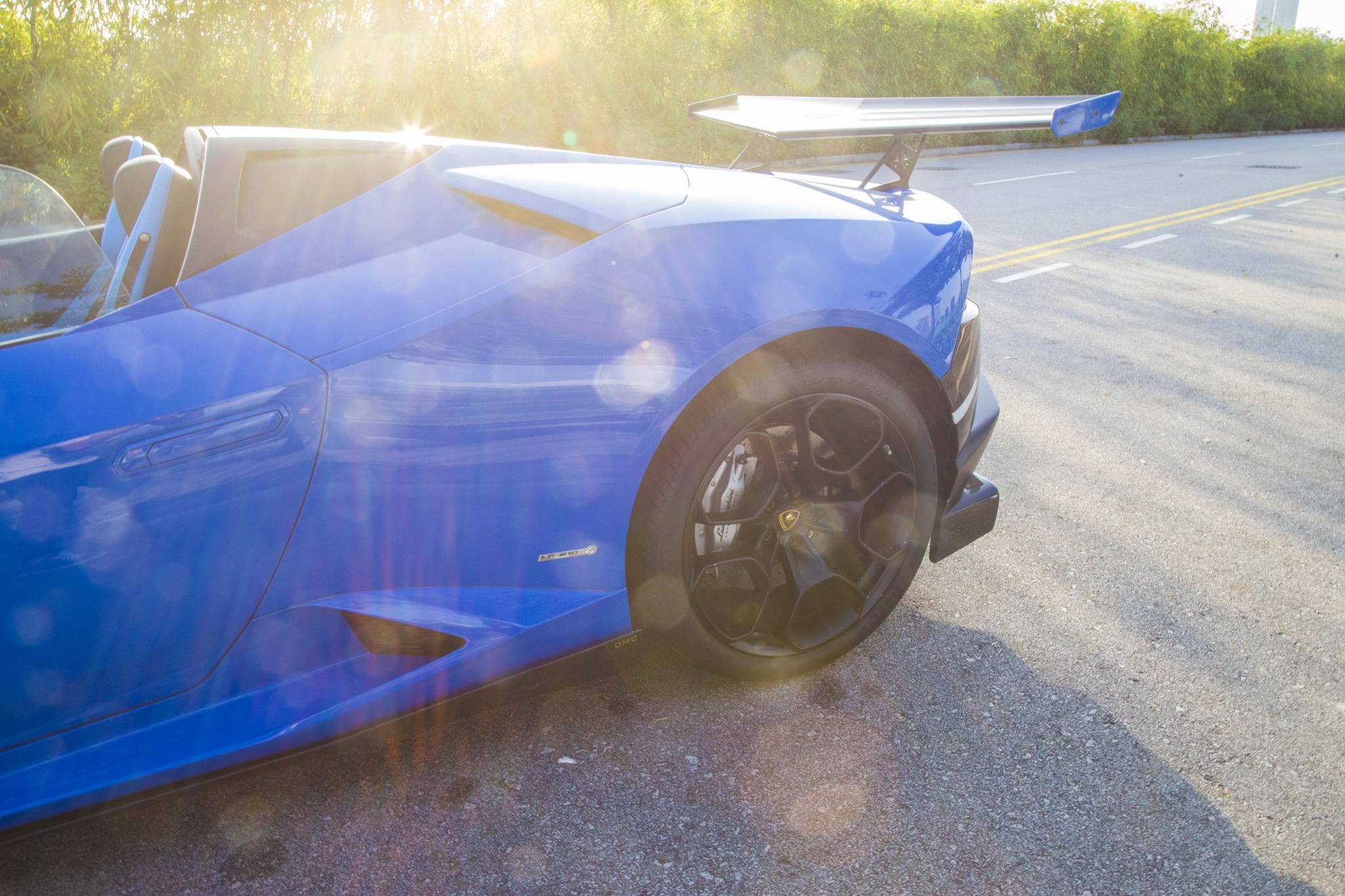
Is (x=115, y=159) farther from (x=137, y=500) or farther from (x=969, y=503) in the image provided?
(x=969, y=503)

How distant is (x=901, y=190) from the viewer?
264cm

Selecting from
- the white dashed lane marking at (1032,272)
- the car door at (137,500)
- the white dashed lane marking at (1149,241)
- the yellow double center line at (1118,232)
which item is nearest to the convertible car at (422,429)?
the car door at (137,500)

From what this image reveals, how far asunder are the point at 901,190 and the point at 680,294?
105 cm

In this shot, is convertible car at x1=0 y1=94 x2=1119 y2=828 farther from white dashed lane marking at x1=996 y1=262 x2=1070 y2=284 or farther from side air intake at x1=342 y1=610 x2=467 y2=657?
white dashed lane marking at x1=996 y1=262 x2=1070 y2=284

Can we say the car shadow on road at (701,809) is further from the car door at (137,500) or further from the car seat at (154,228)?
the car seat at (154,228)

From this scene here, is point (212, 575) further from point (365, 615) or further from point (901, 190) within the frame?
point (901, 190)

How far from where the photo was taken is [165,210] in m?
1.96

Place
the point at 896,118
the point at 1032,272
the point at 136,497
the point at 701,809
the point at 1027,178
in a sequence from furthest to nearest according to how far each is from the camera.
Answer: the point at 1027,178 → the point at 1032,272 → the point at 896,118 → the point at 701,809 → the point at 136,497

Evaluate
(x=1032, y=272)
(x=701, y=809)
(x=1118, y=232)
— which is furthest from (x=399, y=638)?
(x=1118, y=232)

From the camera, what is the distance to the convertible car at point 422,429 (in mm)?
1506

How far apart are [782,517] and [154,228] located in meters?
1.47

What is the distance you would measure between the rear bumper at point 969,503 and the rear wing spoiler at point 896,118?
68cm

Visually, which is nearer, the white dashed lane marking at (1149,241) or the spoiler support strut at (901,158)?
the spoiler support strut at (901,158)

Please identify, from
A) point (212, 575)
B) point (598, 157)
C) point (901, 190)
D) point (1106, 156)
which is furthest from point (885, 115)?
point (1106, 156)
